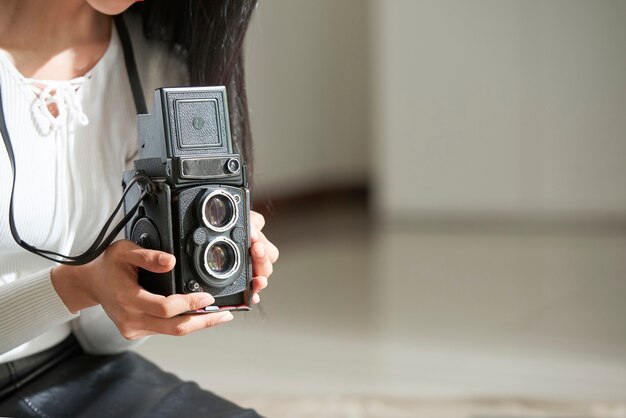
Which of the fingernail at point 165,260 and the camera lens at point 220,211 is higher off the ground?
the camera lens at point 220,211

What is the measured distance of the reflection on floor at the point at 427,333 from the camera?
127 cm

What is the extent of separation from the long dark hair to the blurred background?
91cm

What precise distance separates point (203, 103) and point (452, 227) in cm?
222

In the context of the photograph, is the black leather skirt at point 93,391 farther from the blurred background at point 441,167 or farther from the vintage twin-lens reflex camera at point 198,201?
the blurred background at point 441,167

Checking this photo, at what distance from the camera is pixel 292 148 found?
2811mm

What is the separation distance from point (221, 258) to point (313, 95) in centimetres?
244

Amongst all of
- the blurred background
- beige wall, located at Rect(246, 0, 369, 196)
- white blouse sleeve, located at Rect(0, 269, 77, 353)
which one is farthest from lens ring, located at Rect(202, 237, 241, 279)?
beige wall, located at Rect(246, 0, 369, 196)

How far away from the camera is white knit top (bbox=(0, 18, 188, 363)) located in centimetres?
69

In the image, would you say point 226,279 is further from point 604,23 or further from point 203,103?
point 604,23

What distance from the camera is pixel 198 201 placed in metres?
0.61

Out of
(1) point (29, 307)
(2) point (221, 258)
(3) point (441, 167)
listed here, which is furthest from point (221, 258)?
(3) point (441, 167)

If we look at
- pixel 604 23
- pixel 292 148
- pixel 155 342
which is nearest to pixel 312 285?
pixel 155 342

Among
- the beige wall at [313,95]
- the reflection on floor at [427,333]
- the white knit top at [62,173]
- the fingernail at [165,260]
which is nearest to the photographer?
the fingernail at [165,260]

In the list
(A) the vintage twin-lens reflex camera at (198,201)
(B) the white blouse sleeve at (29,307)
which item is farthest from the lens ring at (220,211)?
(B) the white blouse sleeve at (29,307)
